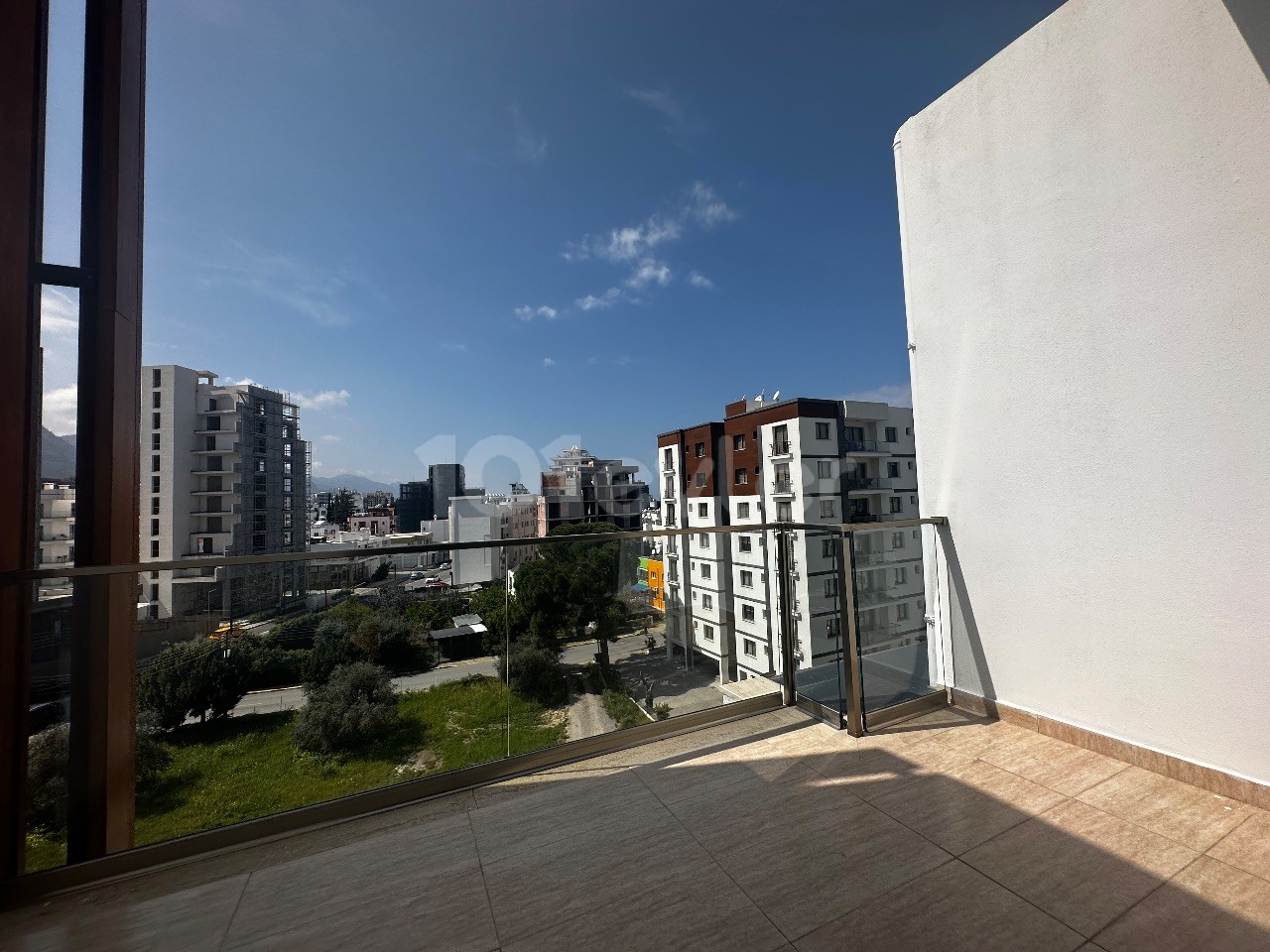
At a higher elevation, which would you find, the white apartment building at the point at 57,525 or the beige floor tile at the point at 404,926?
the white apartment building at the point at 57,525

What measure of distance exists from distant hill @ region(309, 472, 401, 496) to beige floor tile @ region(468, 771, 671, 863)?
27.6 meters

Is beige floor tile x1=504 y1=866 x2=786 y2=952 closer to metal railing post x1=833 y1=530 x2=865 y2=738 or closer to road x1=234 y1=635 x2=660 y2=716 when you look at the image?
road x1=234 y1=635 x2=660 y2=716

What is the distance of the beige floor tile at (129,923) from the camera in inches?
47.6

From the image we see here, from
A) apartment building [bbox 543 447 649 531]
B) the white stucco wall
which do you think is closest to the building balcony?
the white stucco wall

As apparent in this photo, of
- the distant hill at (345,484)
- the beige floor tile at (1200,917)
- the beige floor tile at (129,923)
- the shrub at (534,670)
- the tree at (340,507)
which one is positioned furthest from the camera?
the tree at (340,507)

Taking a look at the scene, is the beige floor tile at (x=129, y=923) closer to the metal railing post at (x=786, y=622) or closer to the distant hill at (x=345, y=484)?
the metal railing post at (x=786, y=622)

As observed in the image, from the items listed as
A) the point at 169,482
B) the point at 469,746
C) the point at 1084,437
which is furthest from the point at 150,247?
the point at 169,482

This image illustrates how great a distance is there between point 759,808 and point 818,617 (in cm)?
98

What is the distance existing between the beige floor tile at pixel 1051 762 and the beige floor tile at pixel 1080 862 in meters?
0.19

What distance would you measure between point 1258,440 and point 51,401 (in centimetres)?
374

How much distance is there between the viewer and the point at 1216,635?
5.54ft

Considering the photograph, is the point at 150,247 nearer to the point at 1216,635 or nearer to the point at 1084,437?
the point at 1084,437

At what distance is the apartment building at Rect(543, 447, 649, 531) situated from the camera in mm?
28047

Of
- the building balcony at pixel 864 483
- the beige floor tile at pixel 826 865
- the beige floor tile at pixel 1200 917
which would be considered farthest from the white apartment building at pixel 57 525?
the building balcony at pixel 864 483
